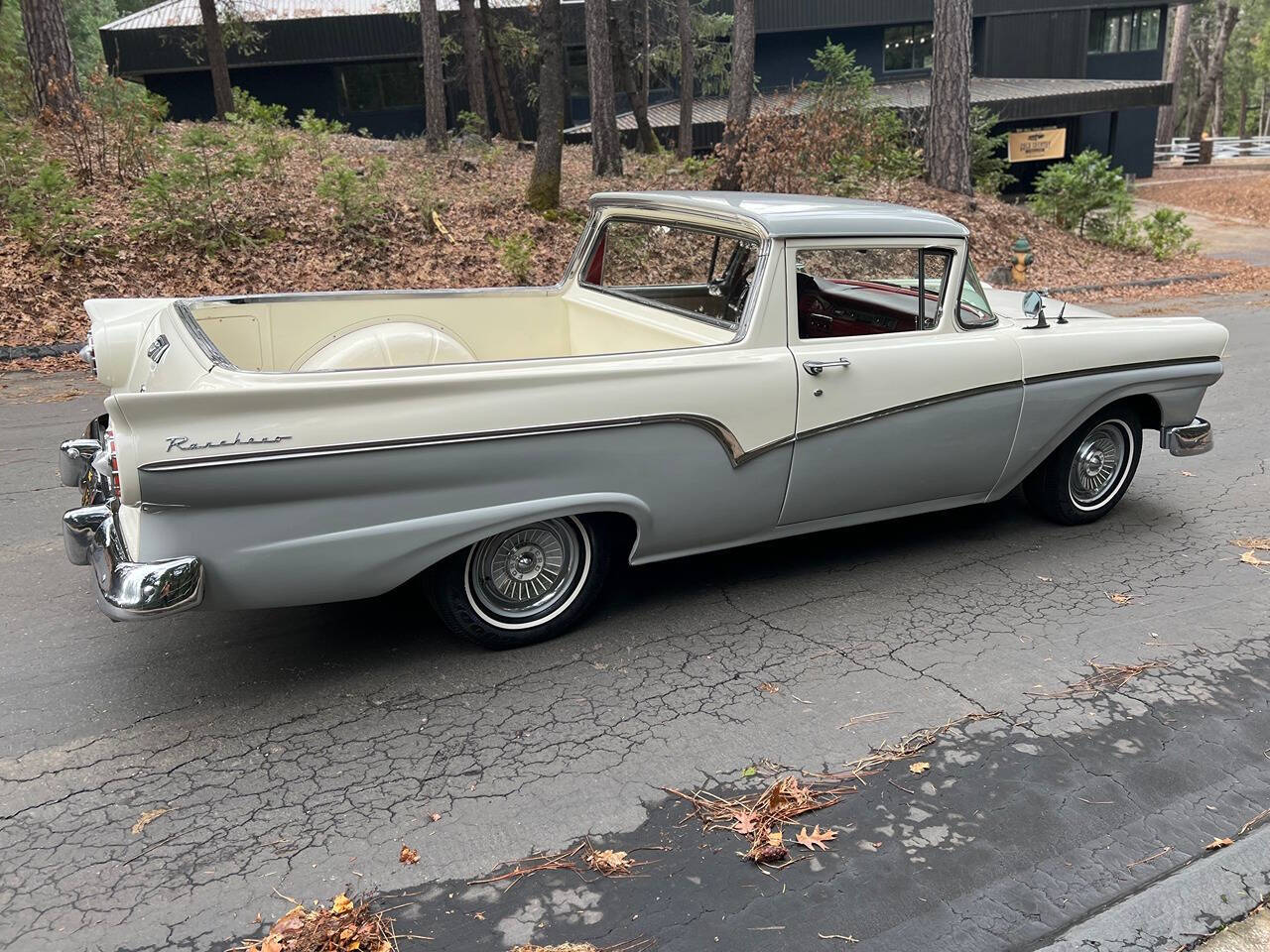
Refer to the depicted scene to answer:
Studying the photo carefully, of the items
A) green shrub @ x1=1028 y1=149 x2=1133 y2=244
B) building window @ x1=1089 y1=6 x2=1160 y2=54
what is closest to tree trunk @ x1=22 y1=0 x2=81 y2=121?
green shrub @ x1=1028 y1=149 x2=1133 y2=244

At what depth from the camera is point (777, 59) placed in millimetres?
31781

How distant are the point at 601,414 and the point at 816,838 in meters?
1.68

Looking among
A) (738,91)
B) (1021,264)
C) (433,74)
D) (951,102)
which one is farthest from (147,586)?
(433,74)

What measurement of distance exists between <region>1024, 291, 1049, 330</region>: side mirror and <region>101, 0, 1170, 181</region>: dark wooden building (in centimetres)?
2215

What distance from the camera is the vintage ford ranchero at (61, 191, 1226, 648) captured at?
3367mm

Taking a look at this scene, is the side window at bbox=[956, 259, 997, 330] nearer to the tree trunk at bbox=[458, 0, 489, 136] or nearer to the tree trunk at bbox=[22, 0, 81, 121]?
the tree trunk at bbox=[22, 0, 81, 121]

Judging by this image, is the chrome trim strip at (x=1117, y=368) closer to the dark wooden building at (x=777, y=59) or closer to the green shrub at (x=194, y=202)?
the green shrub at (x=194, y=202)

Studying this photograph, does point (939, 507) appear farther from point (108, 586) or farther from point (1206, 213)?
point (1206, 213)

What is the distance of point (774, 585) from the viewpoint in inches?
187

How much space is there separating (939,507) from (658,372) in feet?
5.84

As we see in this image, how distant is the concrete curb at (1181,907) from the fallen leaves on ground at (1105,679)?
34.0 inches

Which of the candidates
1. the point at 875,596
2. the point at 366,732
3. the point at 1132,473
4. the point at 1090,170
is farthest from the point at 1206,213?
the point at 366,732

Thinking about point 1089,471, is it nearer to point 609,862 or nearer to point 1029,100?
point 609,862

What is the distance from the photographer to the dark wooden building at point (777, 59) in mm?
27250
